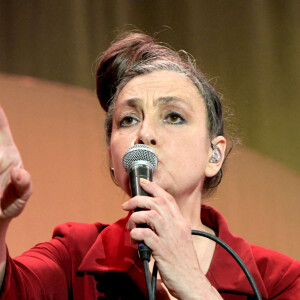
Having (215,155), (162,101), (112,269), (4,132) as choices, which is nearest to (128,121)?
(162,101)

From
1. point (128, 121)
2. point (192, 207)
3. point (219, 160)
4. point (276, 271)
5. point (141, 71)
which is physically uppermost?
point (141, 71)

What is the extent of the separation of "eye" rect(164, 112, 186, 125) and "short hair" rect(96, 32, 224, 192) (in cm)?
13

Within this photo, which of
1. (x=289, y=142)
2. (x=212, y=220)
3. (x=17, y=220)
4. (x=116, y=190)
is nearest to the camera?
(x=212, y=220)

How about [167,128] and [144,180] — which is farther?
[167,128]

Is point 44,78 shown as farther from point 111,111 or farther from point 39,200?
point 111,111

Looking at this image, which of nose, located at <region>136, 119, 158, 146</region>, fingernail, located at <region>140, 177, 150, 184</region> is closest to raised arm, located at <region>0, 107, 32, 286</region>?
fingernail, located at <region>140, 177, 150, 184</region>

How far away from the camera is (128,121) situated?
1.53m

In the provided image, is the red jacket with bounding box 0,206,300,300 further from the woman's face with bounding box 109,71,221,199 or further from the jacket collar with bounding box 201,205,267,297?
the woman's face with bounding box 109,71,221,199

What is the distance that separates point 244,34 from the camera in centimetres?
289

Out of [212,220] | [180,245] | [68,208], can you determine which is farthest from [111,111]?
[68,208]

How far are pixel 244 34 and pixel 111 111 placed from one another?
144 centimetres

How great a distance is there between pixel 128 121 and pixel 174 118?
0.13 m

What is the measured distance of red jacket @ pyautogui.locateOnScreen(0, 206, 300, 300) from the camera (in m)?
1.33

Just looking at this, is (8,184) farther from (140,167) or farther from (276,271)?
(276,271)
